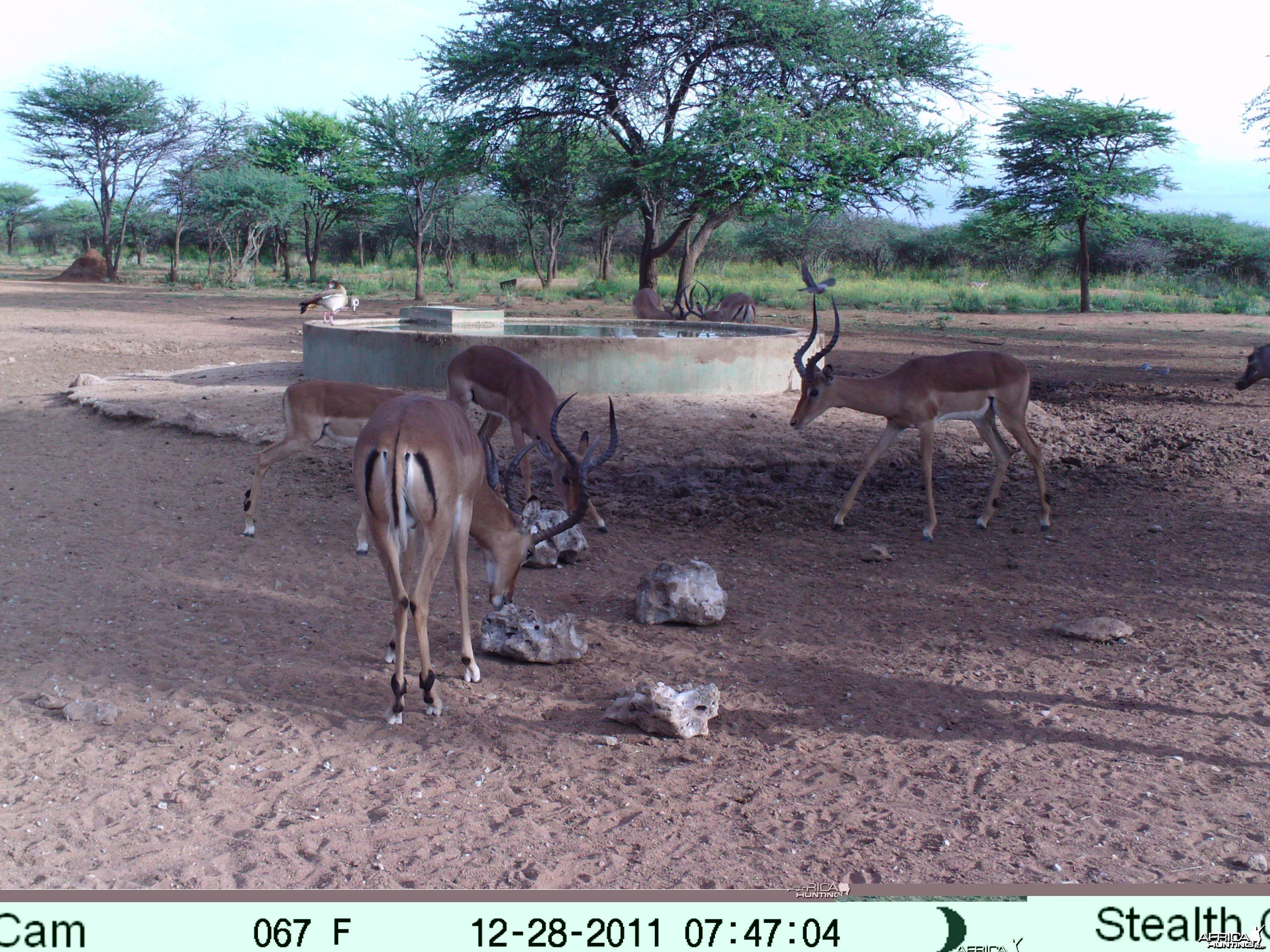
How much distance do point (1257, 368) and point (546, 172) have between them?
14.4 m

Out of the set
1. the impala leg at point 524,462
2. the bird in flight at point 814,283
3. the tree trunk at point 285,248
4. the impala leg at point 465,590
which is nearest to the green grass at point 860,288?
the tree trunk at point 285,248

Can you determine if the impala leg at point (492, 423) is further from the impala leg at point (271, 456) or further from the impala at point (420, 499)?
the impala at point (420, 499)

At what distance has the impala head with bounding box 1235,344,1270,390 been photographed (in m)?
11.1

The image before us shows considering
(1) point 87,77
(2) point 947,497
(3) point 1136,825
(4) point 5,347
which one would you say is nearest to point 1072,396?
(2) point 947,497

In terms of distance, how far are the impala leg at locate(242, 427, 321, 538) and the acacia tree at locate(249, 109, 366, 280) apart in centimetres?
3081

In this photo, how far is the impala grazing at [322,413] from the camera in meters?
6.11

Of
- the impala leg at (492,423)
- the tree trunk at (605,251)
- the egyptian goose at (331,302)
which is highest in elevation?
the tree trunk at (605,251)

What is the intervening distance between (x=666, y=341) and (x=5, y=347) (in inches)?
387

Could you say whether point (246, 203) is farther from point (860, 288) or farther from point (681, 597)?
point (681, 597)

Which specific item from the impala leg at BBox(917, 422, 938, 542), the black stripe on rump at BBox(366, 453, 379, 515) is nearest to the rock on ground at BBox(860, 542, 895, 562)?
the impala leg at BBox(917, 422, 938, 542)

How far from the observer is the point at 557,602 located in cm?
520

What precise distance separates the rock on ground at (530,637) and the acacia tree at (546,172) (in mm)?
17169

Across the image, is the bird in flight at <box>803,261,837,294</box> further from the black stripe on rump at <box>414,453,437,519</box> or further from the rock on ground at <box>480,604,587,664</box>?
the black stripe on rump at <box>414,453,437,519</box>

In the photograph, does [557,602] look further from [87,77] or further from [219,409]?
[87,77]
